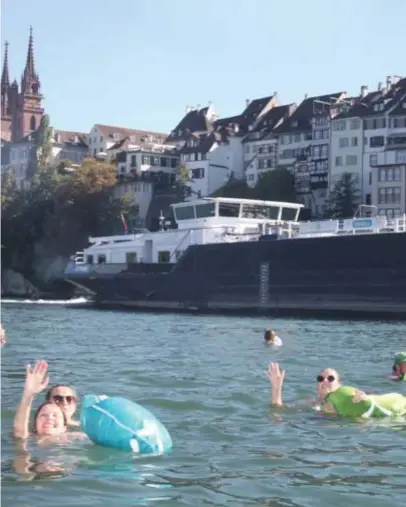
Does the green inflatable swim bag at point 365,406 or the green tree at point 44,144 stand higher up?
the green tree at point 44,144

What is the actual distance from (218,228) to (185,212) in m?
3.65

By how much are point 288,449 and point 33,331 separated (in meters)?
20.9

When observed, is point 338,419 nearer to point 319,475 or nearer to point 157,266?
point 319,475

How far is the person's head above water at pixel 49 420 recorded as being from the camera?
8742mm

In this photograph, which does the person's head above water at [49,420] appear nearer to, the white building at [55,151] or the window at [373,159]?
the window at [373,159]

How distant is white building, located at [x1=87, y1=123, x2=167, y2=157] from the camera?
114 m

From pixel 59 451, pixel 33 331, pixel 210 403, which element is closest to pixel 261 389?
pixel 210 403

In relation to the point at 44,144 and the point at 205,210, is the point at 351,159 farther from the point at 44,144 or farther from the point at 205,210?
the point at 44,144

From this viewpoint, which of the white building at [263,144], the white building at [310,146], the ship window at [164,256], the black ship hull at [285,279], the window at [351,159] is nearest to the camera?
the black ship hull at [285,279]

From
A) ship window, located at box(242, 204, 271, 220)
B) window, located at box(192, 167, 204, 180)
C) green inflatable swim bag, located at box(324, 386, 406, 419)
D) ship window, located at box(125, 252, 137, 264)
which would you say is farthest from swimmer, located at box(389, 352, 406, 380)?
window, located at box(192, 167, 204, 180)

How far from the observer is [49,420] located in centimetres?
873

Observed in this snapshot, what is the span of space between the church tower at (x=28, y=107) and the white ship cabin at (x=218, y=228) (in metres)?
82.4

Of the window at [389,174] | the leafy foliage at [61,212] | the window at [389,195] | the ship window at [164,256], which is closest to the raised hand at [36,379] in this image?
the ship window at [164,256]

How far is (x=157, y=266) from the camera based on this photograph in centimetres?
5538
